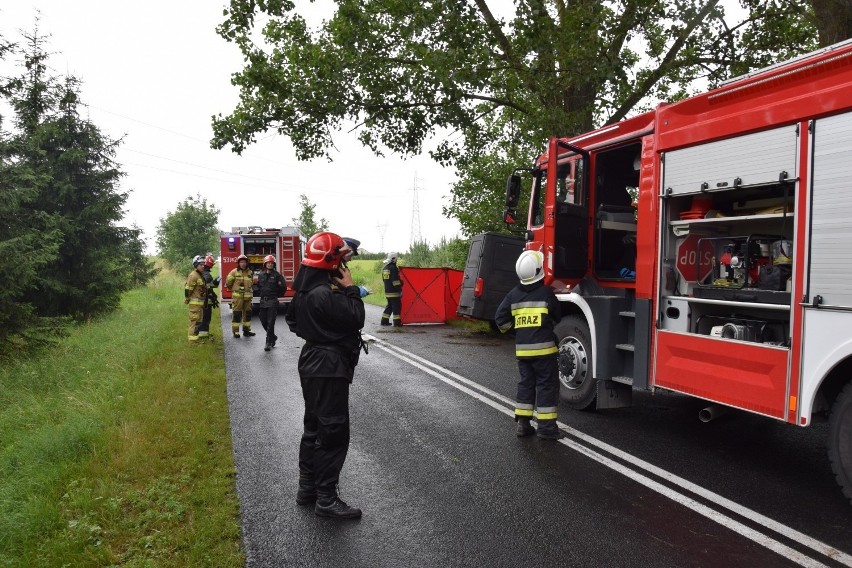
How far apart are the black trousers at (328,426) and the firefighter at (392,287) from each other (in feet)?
34.3

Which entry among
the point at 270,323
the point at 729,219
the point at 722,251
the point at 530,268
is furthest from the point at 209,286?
the point at 729,219

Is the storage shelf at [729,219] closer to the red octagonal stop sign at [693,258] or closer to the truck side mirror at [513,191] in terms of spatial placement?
the red octagonal stop sign at [693,258]

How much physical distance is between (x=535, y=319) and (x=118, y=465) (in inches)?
147

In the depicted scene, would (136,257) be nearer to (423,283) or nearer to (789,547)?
(423,283)

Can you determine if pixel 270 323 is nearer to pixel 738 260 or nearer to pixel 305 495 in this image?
pixel 305 495

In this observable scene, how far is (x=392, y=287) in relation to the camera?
14.9m

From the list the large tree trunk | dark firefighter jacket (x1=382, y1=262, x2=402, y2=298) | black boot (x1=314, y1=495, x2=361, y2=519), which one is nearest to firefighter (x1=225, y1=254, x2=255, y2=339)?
dark firefighter jacket (x1=382, y1=262, x2=402, y2=298)

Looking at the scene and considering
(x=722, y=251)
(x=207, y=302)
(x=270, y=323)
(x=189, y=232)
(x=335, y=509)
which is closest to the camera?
(x=335, y=509)

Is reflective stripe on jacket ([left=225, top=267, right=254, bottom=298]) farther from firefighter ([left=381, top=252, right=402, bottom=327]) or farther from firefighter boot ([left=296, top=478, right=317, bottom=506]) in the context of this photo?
firefighter boot ([left=296, top=478, right=317, bottom=506])

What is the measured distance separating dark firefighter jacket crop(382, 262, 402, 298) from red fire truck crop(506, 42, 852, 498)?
25.9 ft

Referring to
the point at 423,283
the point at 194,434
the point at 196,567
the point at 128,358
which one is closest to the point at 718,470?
the point at 196,567

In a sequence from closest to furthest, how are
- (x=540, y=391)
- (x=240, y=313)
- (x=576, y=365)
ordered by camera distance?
(x=540, y=391) → (x=576, y=365) → (x=240, y=313)

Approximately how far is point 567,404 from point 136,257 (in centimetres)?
1876

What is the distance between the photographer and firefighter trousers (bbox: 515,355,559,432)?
18.6 feet
